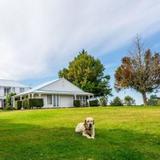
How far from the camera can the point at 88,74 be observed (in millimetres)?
82438

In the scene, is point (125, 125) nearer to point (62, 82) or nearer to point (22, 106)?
point (22, 106)

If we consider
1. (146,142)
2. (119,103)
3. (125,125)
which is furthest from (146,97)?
(146,142)

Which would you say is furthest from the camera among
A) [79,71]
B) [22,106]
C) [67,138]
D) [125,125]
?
[79,71]

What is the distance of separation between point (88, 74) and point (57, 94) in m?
18.8

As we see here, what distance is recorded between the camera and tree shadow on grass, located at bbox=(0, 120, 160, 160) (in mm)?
12648

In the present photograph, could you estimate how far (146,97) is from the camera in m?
59.7

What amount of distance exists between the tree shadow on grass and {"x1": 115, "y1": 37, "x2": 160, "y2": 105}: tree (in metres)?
41.7

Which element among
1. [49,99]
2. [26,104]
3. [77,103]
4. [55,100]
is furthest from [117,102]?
[26,104]

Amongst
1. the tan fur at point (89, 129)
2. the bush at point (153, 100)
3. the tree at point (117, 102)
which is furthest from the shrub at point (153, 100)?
the tan fur at point (89, 129)

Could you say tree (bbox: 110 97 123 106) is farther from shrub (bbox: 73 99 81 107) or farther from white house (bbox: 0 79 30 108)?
white house (bbox: 0 79 30 108)

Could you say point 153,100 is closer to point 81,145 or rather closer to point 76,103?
point 76,103

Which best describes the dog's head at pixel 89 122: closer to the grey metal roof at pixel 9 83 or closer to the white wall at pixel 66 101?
the white wall at pixel 66 101

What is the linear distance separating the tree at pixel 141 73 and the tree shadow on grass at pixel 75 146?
41.7 meters

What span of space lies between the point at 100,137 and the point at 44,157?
4.44 metres
